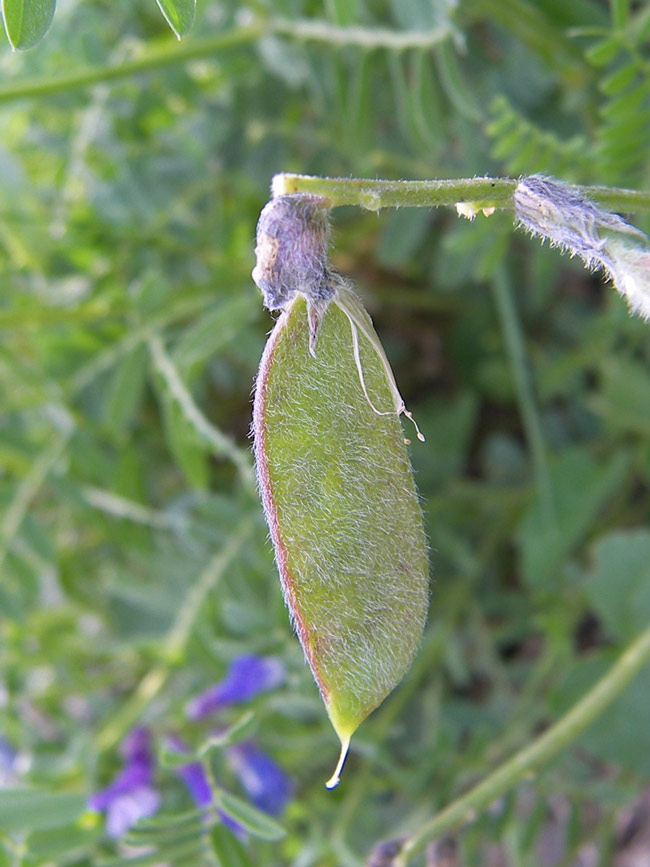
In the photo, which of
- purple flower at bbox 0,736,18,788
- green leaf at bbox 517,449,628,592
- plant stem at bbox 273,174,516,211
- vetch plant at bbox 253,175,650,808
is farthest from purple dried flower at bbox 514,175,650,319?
purple flower at bbox 0,736,18,788

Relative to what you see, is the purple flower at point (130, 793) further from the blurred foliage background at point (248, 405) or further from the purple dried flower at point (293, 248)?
the purple dried flower at point (293, 248)

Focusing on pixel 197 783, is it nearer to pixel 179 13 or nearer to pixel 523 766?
pixel 523 766

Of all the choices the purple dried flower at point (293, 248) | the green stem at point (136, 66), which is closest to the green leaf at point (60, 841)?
the purple dried flower at point (293, 248)

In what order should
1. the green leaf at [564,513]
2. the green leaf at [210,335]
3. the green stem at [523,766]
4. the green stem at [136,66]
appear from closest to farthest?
the green stem at [523,766]
the green stem at [136,66]
the green leaf at [210,335]
the green leaf at [564,513]


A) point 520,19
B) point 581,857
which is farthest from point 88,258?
point 581,857

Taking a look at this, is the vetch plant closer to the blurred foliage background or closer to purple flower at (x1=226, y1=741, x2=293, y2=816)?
the blurred foliage background

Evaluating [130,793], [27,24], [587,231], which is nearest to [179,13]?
[27,24]

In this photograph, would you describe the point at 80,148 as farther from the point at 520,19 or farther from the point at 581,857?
the point at 581,857
